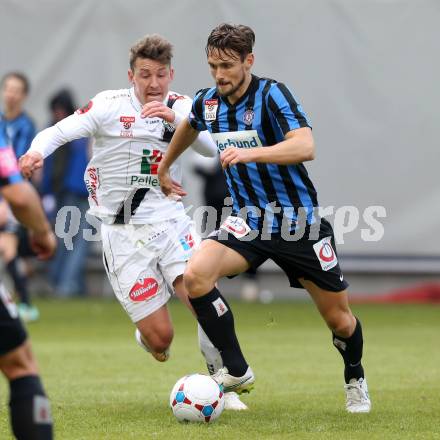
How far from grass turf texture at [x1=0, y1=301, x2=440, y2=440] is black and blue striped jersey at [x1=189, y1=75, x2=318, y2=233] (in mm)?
906

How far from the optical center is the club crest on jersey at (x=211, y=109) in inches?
270

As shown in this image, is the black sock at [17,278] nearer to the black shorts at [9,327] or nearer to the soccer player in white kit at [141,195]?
the soccer player in white kit at [141,195]

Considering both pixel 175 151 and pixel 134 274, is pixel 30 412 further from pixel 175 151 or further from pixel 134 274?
pixel 134 274

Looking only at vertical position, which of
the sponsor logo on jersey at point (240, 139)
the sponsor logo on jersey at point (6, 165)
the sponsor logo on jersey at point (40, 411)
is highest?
the sponsor logo on jersey at point (6, 165)

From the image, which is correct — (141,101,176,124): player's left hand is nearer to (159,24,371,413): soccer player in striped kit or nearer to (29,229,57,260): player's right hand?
(159,24,371,413): soccer player in striped kit

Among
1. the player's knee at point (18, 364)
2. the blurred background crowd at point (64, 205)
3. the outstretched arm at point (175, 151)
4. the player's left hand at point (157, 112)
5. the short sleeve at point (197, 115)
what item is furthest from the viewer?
the blurred background crowd at point (64, 205)

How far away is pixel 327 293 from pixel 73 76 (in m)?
9.71

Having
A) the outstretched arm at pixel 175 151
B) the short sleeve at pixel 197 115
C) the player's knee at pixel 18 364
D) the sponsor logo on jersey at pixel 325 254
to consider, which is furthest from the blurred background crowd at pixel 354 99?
the player's knee at pixel 18 364

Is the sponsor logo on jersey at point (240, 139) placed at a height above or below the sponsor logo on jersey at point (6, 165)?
below

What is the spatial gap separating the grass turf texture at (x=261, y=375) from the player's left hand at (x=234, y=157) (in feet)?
4.90

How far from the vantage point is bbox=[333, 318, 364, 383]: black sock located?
6.98 m

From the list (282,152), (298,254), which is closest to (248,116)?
(282,152)

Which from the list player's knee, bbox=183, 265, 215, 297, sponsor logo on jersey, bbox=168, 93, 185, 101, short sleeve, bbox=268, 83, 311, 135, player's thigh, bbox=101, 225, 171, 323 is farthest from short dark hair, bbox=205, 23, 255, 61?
player's thigh, bbox=101, 225, 171, 323

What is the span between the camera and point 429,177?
15.1 metres
